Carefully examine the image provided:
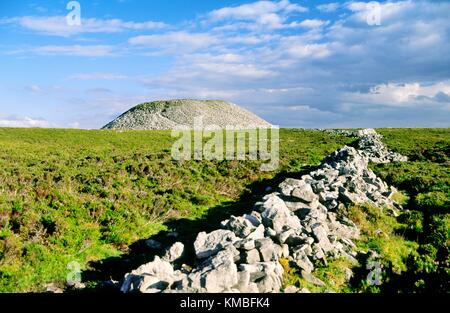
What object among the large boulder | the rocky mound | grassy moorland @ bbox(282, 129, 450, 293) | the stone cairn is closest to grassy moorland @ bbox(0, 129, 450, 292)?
grassy moorland @ bbox(282, 129, 450, 293)

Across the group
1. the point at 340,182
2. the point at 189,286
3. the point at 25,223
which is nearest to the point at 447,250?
the point at 340,182

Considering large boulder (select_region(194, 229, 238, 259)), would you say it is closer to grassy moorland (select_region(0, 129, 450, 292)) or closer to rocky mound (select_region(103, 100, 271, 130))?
grassy moorland (select_region(0, 129, 450, 292))

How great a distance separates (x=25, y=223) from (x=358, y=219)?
38.1 feet

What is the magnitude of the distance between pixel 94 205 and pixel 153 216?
7.79 feet

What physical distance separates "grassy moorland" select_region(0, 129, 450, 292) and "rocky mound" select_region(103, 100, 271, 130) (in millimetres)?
79475

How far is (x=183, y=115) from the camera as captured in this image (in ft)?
376

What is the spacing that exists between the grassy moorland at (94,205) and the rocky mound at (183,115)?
78.4m

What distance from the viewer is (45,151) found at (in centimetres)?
3797

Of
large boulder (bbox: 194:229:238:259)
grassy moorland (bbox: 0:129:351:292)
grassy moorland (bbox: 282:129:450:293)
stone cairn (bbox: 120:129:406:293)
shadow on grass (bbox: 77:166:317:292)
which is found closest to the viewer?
stone cairn (bbox: 120:129:406:293)

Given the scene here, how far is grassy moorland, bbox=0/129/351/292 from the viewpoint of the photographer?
11.1 metres

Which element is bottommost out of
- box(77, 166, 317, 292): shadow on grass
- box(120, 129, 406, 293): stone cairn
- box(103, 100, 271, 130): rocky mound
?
box(77, 166, 317, 292): shadow on grass

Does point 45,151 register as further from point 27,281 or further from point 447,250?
point 447,250

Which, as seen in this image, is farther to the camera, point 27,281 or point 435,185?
point 435,185
